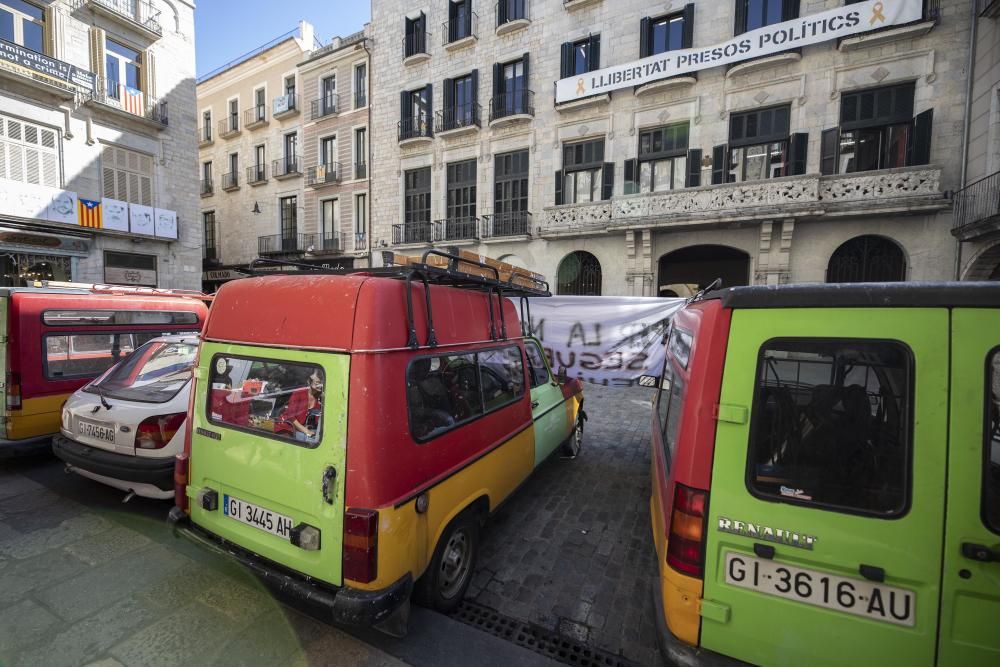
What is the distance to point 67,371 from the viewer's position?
217 inches

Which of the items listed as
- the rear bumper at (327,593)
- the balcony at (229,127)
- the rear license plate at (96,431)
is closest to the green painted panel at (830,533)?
the rear bumper at (327,593)

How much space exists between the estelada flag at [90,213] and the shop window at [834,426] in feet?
71.8

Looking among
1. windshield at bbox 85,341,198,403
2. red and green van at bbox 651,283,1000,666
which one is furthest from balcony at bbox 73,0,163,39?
red and green van at bbox 651,283,1000,666

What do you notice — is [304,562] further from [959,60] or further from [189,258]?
[189,258]

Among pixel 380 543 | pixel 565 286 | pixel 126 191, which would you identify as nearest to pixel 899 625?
pixel 380 543

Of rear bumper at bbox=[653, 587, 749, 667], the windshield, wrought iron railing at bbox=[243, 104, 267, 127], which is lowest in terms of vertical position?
rear bumper at bbox=[653, 587, 749, 667]

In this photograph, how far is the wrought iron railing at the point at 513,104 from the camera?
16.5 m

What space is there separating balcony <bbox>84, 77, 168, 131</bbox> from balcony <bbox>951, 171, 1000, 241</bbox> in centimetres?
2728

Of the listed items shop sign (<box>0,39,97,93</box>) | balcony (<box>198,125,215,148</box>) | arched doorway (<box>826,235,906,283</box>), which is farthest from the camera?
balcony (<box>198,125,215,148</box>)

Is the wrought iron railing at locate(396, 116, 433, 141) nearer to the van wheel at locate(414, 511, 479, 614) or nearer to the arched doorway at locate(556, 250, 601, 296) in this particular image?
the arched doorway at locate(556, 250, 601, 296)

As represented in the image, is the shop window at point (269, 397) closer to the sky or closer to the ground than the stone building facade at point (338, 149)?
closer to the ground

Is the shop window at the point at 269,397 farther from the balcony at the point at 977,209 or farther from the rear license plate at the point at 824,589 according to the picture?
the balcony at the point at 977,209

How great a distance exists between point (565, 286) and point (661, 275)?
3760 mm

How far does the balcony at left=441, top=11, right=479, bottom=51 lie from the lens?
57.8 feet
